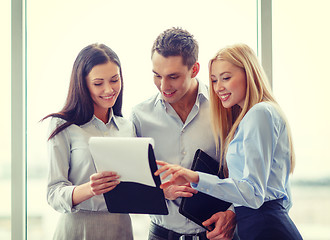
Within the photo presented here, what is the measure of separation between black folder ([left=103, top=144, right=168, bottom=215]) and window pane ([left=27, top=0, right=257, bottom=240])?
0.83 metres

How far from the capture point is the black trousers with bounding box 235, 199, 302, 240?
4.56 feet

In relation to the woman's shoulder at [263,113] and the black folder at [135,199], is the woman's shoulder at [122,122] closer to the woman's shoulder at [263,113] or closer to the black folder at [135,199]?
the black folder at [135,199]

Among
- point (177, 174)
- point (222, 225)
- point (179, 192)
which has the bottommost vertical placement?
point (222, 225)

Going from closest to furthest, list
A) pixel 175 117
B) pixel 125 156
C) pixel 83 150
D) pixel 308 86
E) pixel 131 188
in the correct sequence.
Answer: pixel 125 156 → pixel 131 188 → pixel 83 150 → pixel 175 117 → pixel 308 86

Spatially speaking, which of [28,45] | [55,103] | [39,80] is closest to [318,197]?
[55,103]

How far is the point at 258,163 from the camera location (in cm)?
138

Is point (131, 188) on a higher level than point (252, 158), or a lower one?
lower

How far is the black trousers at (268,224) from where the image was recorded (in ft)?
4.56

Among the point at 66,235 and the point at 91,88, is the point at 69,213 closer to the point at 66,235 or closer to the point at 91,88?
the point at 66,235

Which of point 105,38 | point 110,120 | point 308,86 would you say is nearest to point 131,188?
point 110,120

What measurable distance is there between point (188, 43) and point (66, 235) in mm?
1092

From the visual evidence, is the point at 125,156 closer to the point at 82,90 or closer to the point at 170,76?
the point at 82,90

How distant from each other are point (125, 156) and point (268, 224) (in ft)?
2.00

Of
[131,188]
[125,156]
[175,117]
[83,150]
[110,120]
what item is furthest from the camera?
[175,117]
